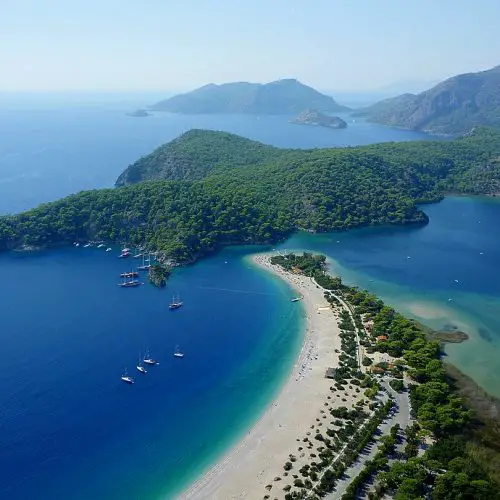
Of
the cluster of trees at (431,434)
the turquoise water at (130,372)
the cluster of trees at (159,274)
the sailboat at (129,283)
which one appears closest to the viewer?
the cluster of trees at (431,434)

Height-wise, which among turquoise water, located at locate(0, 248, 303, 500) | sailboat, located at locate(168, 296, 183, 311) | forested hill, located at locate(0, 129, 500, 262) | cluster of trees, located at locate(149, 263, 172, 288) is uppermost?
forested hill, located at locate(0, 129, 500, 262)

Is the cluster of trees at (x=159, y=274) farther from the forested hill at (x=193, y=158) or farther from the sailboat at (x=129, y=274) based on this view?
the forested hill at (x=193, y=158)

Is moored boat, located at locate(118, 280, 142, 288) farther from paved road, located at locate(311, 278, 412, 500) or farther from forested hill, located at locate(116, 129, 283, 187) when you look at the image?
forested hill, located at locate(116, 129, 283, 187)

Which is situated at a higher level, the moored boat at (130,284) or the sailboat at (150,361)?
the moored boat at (130,284)

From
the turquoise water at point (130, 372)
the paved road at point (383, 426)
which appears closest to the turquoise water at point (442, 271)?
the paved road at point (383, 426)

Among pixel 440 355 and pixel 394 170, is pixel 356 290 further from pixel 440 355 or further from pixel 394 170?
pixel 394 170

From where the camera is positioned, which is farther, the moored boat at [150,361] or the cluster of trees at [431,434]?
the moored boat at [150,361]

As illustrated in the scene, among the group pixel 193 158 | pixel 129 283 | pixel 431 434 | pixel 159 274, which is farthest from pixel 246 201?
pixel 431 434

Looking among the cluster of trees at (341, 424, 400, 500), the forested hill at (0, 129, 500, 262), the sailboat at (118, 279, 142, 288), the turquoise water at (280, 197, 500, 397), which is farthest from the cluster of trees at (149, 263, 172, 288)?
the cluster of trees at (341, 424, 400, 500)
